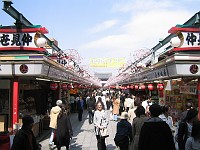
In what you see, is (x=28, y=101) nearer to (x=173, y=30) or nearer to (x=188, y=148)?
(x=173, y=30)

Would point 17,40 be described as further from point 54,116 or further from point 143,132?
point 143,132

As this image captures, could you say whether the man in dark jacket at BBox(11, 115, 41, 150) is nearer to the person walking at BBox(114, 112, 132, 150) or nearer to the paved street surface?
the person walking at BBox(114, 112, 132, 150)

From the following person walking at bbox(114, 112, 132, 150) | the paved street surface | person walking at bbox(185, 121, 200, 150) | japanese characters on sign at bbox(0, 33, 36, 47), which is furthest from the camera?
the paved street surface

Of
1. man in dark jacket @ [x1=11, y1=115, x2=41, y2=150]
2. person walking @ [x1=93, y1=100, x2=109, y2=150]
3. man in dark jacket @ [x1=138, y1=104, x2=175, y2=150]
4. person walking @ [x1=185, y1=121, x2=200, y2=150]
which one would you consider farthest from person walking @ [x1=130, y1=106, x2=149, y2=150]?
person walking @ [x1=93, y1=100, x2=109, y2=150]

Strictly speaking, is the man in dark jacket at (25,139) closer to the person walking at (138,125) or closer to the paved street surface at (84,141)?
the person walking at (138,125)

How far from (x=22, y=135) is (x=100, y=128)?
13.3ft

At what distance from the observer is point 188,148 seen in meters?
4.95

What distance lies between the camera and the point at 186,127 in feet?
20.7

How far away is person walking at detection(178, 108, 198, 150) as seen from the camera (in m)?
6.23

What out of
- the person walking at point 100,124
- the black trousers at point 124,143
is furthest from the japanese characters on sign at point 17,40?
the black trousers at point 124,143

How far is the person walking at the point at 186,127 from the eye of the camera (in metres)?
6.23

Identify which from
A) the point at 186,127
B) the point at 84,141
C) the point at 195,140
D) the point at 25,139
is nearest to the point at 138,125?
the point at 186,127

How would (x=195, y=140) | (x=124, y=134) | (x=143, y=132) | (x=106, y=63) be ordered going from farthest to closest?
(x=106, y=63) < (x=124, y=134) < (x=143, y=132) < (x=195, y=140)

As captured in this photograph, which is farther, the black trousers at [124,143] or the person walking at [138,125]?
the black trousers at [124,143]
